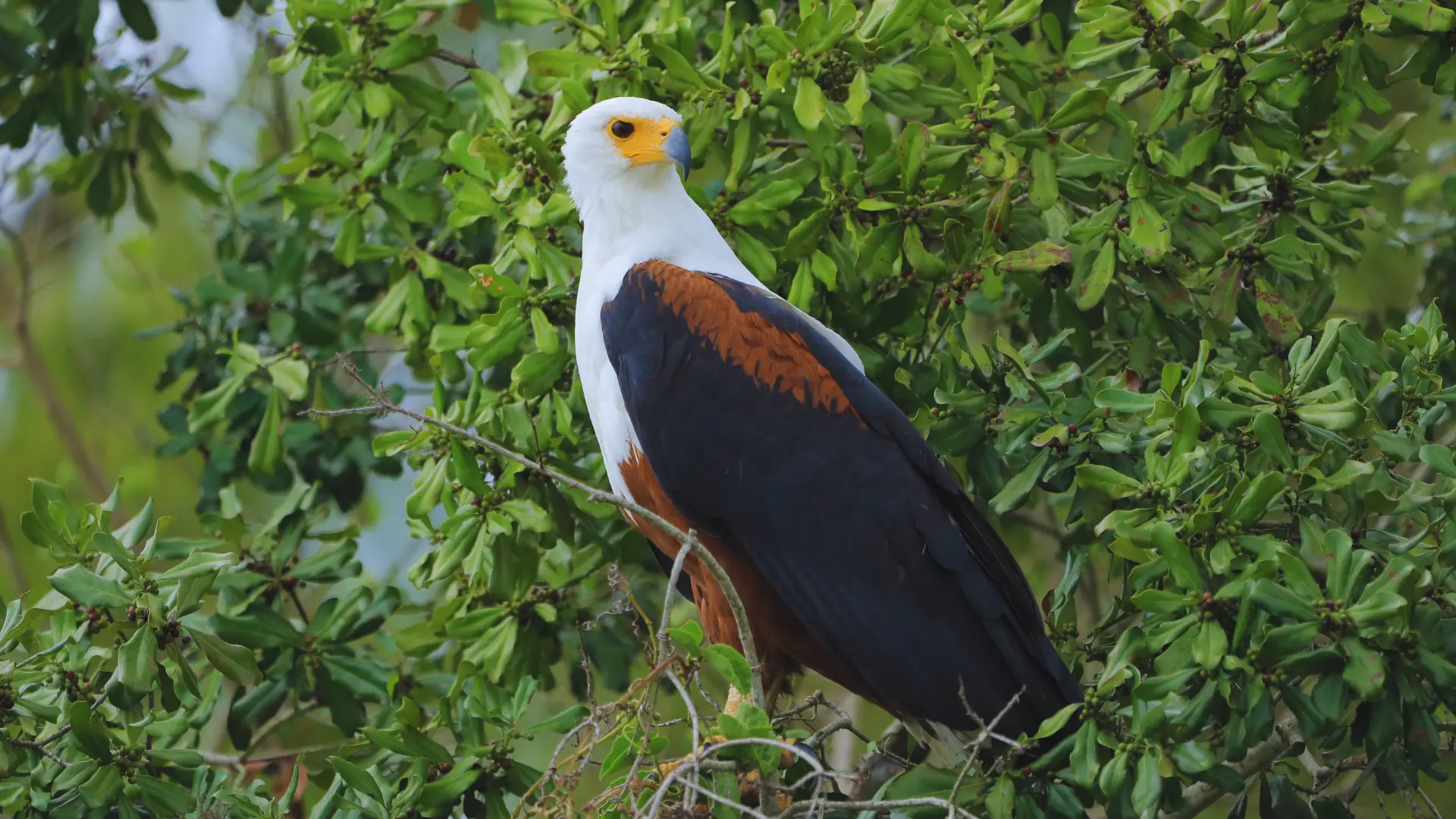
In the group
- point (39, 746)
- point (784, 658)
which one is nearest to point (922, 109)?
point (784, 658)

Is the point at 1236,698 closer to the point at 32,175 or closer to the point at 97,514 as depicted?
the point at 97,514

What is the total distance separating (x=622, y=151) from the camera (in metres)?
2.96

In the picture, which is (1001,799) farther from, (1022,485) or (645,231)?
(645,231)

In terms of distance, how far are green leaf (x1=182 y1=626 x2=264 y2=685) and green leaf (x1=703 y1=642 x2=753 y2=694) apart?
117 cm

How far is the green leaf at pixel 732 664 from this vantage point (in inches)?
79.7

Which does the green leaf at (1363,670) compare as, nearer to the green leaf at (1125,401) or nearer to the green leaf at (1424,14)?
the green leaf at (1125,401)

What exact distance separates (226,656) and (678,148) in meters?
1.43

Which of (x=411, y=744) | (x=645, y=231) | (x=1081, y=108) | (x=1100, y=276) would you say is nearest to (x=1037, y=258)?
(x=1100, y=276)

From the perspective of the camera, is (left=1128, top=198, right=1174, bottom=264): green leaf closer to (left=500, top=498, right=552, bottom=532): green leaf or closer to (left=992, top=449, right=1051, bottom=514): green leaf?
(left=992, top=449, right=1051, bottom=514): green leaf

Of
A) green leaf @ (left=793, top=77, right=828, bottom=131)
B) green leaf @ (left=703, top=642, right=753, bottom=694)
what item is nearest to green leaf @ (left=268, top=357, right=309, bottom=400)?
green leaf @ (left=793, top=77, right=828, bottom=131)

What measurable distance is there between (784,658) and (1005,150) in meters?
1.22

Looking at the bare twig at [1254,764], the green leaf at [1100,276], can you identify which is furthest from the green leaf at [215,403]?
the bare twig at [1254,764]

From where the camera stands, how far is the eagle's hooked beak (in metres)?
2.87

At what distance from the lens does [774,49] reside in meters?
2.80
